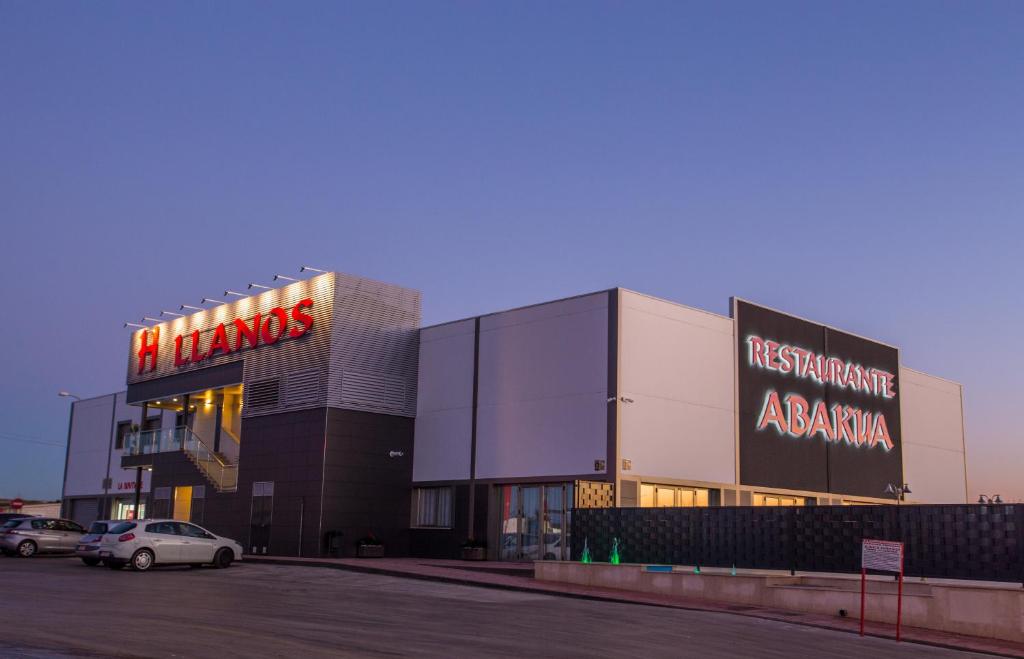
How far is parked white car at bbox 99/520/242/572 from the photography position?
91.7ft

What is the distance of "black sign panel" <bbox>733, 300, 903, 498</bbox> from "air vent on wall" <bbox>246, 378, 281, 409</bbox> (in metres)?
17.4

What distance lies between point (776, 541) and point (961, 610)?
17.8 ft

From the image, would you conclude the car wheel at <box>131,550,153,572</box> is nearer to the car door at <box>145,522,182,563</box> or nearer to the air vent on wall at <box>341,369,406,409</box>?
the car door at <box>145,522,182,563</box>

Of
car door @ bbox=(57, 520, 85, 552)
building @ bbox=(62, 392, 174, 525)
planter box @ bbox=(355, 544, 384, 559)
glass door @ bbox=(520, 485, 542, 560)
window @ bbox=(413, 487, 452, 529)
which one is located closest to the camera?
glass door @ bbox=(520, 485, 542, 560)

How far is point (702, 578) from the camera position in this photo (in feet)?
77.9

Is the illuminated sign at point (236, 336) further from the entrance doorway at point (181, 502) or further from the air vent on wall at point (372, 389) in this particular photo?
the entrance doorway at point (181, 502)

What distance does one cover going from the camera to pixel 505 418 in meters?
35.4

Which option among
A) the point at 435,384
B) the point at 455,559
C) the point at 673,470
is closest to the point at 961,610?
the point at 673,470

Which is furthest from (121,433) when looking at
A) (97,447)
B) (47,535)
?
(47,535)

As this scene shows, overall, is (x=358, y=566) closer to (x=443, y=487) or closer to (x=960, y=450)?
(x=443, y=487)

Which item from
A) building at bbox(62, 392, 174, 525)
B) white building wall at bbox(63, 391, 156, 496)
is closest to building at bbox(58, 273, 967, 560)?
building at bbox(62, 392, 174, 525)

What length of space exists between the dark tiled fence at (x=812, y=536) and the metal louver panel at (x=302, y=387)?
1248 cm

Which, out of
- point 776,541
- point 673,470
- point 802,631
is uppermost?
point 673,470

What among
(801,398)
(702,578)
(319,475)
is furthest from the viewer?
(801,398)
